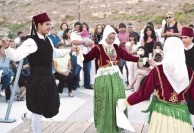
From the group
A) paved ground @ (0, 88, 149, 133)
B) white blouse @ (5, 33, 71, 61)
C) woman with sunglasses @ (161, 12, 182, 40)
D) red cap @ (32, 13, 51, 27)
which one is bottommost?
paved ground @ (0, 88, 149, 133)

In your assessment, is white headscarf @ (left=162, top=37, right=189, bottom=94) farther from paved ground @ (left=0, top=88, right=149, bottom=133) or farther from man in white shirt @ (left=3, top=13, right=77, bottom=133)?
paved ground @ (left=0, top=88, right=149, bottom=133)

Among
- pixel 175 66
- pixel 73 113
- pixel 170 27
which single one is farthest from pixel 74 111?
pixel 175 66

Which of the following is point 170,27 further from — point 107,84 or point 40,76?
point 40,76

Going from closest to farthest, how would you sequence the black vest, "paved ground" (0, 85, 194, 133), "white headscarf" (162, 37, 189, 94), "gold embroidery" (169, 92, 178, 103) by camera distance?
"white headscarf" (162, 37, 189, 94) < "gold embroidery" (169, 92, 178, 103) < the black vest < "paved ground" (0, 85, 194, 133)

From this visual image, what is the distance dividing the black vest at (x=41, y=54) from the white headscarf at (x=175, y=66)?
69.9 inches

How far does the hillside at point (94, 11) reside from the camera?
29.4 m

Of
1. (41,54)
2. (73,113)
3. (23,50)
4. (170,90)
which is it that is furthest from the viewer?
(73,113)

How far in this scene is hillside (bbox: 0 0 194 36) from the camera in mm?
29434

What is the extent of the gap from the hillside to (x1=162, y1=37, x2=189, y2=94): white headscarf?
23190 mm

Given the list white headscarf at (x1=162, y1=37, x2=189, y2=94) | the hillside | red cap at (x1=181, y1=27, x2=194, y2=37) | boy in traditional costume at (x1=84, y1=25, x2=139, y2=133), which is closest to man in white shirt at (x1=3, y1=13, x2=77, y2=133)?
boy in traditional costume at (x1=84, y1=25, x2=139, y2=133)

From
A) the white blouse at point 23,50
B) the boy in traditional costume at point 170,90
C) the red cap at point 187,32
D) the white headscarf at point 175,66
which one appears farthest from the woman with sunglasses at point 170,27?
the white headscarf at point 175,66

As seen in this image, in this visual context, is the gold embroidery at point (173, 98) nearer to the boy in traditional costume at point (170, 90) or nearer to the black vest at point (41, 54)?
the boy in traditional costume at point (170, 90)

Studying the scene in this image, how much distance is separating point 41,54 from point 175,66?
191 cm

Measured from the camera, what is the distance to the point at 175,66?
4.04 m
